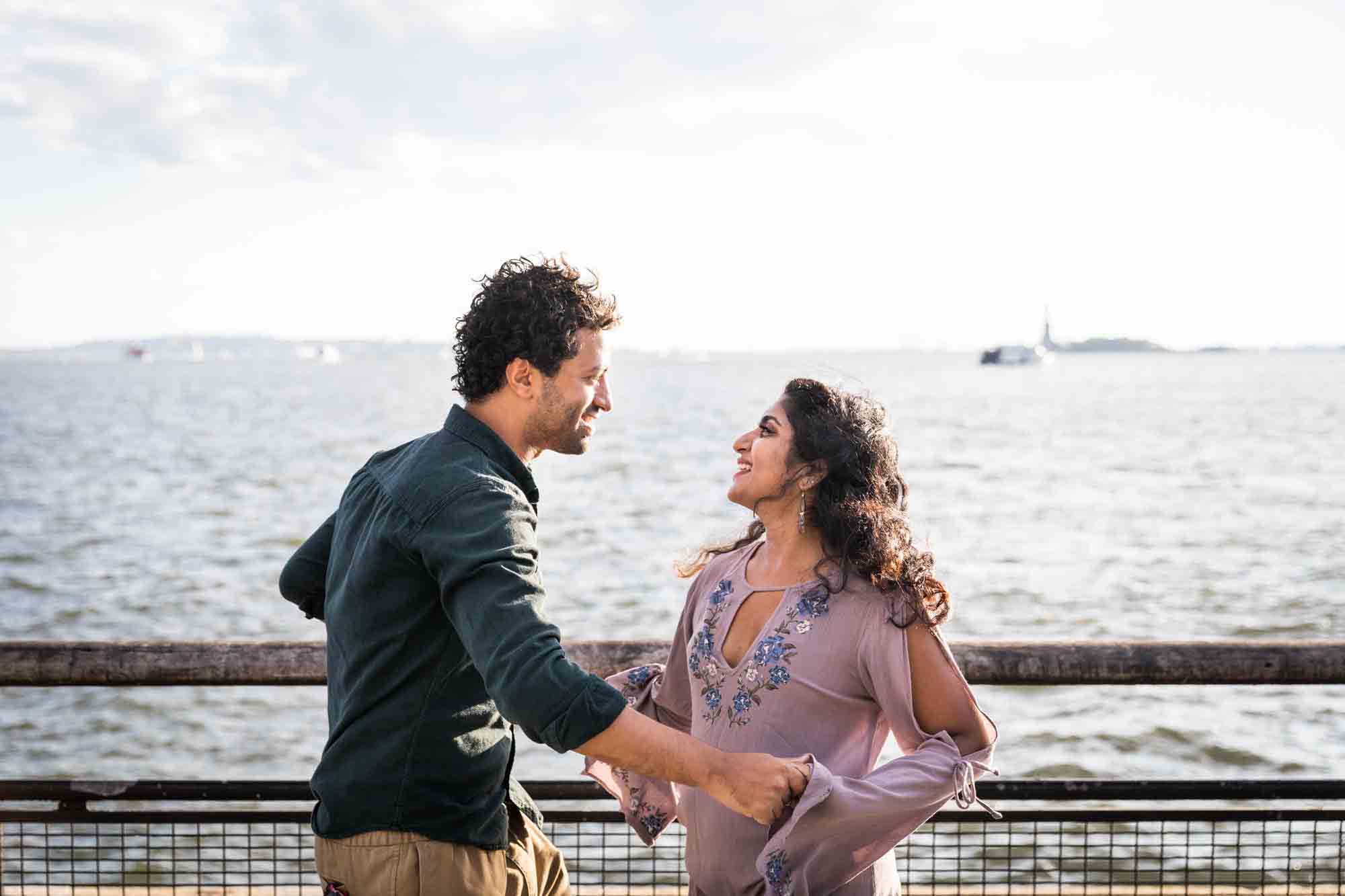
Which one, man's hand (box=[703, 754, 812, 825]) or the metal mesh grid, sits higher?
man's hand (box=[703, 754, 812, 825])

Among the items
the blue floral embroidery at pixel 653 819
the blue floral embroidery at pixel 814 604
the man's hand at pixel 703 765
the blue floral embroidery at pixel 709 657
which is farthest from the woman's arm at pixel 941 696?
the blue floral embroidery at pixel 653 819

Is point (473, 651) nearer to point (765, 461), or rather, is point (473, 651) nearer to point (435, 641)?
point (435, 641)

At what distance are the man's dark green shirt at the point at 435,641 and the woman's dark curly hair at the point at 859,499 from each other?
0.69 m

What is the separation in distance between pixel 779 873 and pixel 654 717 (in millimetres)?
594

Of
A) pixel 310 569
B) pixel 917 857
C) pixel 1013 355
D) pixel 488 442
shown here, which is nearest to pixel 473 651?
pixel 488 442

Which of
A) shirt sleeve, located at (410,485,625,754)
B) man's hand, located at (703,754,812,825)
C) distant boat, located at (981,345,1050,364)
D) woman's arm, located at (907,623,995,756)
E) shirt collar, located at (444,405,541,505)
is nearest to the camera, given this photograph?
shirt sleeve, located at (410,485,625,754)

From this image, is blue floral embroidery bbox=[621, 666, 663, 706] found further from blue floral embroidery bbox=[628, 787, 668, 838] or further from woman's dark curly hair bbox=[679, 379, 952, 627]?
woman's dark curly hair bbox=[679, 379, 952, 627]

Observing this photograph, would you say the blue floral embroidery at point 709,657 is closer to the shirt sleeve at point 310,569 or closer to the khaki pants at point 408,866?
the khaki pants at point 408,866

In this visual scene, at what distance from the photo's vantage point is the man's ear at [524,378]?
230cm

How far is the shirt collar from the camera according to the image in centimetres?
225

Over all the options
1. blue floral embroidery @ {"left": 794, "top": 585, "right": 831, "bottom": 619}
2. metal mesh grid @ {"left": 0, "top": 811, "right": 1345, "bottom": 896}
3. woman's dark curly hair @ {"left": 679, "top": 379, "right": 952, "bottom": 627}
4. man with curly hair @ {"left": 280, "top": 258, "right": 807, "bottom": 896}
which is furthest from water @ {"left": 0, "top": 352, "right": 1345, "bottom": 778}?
metal mesh grid @ {"left": 0, "top": 811, "right": 1345, "bottom": 896}

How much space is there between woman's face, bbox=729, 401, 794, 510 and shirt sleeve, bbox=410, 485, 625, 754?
0.74 m

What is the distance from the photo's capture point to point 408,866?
217 cm

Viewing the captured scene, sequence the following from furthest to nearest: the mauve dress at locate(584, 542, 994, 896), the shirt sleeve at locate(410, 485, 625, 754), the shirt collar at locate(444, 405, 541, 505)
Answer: the mauve dress at locate(584, 542, 994, 896)
the shirt collar at locate(444, 405, 541, 505)
the shirt sleeve at locate(410, 485, 625, 754)
